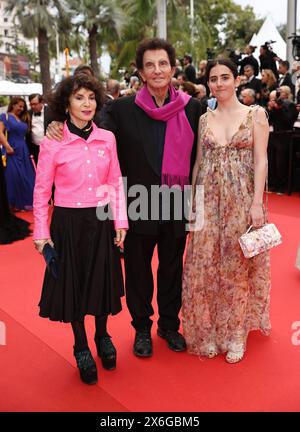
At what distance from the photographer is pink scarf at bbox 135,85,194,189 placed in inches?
103

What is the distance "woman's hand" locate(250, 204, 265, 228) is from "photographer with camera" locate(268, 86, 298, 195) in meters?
5.24

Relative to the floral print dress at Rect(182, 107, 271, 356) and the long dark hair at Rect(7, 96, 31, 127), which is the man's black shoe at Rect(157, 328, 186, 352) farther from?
the long dark hair at Rect(7, 96, 31, 127)

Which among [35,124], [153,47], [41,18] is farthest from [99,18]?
[153,47]

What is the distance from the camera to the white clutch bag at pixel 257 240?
8.57 feet

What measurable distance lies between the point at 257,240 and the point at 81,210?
96 cm

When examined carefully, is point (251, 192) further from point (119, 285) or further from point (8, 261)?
point (8, 261)

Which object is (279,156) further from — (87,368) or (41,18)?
(41,18)

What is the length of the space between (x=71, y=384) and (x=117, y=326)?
0.76m

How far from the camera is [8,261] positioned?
489 cm

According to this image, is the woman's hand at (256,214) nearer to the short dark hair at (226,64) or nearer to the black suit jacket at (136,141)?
the black suit jacket at (136,141)

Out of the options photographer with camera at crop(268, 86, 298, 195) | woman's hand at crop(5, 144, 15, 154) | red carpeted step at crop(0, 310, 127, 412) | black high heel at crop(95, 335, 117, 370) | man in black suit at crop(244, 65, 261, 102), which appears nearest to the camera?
red carpeted step at crop(0, 310, 127, 412)

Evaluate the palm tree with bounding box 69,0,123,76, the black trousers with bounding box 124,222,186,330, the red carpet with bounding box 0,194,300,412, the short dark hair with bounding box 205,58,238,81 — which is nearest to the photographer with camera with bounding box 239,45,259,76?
the red carpet with bounding box 0,194,300,412

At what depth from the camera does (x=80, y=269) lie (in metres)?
2.58
